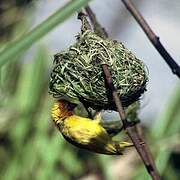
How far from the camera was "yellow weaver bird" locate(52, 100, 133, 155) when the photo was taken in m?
1.60

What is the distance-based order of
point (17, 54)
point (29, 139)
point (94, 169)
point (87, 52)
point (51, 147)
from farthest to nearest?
1. point (94, 169)
2. point (29, 139)
3. point (51, 147)
4. point (87, 52)
5. point (17, 54)

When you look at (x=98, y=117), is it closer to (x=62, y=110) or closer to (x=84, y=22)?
(x=62, y=110)

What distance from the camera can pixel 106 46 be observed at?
4.98 ft

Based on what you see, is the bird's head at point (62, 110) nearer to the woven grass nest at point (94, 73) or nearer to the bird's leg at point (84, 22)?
the woven grass nest at point (94, 73)

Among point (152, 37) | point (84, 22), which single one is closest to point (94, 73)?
point (84, 22)

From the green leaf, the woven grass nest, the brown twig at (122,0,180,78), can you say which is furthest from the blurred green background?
the green leaf

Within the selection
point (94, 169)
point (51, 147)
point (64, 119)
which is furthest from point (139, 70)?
point (94, 169)

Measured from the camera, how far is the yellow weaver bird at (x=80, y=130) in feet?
5.26

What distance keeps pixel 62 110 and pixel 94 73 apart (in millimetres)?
207

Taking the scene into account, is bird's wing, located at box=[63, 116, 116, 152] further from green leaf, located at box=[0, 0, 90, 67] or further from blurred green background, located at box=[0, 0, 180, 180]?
green leaf, located at box=[0, 0, 90, 67]

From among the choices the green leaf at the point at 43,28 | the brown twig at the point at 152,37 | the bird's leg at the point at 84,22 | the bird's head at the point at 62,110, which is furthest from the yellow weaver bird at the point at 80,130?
the green leaf at the point at 43,28

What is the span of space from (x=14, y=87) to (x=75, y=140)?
140 centimetres

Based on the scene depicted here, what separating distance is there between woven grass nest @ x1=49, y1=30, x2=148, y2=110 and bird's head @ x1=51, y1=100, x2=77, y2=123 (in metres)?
0.06

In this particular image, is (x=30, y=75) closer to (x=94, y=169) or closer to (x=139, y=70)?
(x=94, y=169)
